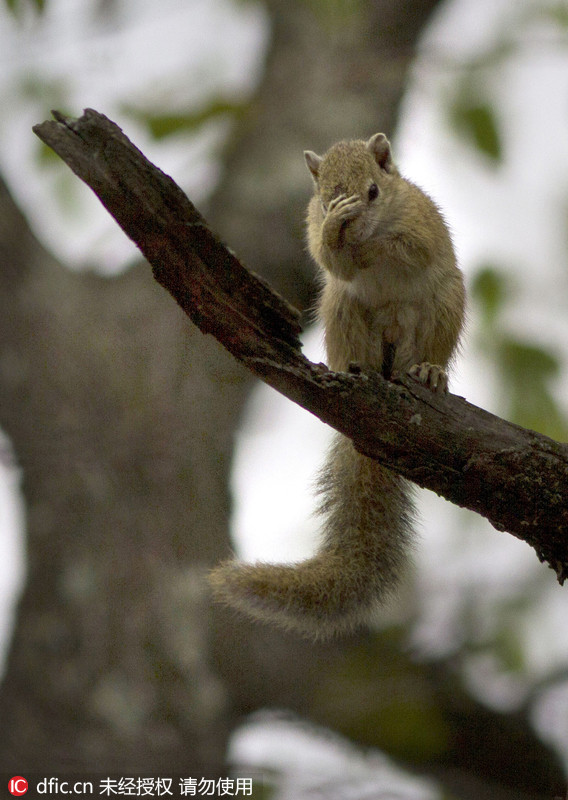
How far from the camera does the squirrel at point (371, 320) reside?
2969mm

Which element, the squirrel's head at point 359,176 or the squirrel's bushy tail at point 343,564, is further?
the squirrel's head at point 359,176

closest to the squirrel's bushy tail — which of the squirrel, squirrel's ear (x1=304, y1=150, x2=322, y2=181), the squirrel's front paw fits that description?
the squirrel

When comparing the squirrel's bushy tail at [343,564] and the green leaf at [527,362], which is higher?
the green leaf at [527,362]

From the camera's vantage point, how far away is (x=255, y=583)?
2.58m

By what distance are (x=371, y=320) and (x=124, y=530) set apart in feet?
3.69

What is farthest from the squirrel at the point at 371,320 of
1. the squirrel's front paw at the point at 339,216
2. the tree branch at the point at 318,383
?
the tree branch at the point at 318,383

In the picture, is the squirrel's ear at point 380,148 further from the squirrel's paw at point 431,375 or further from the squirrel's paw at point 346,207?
the squirrel's paw at point 431,375

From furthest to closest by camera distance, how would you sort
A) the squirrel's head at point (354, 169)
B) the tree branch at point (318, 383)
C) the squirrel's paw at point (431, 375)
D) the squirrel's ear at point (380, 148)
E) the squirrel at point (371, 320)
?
the squirrel's ear at point (380, 148) → the squirrel's head at point (354, 169) → the squirrel at point (371, 320) → the squirrel's paw at point (431, 375) → the tree branch at point (318, 383)

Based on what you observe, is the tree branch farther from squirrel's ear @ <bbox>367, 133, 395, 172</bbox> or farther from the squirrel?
squirrel's ear @ <bbox>367, 133, 395, 172</bbox>

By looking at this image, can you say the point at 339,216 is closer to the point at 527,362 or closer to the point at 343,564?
the point at 527,362

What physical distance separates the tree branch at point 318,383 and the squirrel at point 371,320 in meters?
0.81

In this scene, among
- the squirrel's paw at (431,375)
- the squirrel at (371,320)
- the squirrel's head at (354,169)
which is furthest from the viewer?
the squirrel's head at (354,169)

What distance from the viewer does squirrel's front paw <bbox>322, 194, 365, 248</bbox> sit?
287 cm

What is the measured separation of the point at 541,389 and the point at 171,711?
166 centimetres
